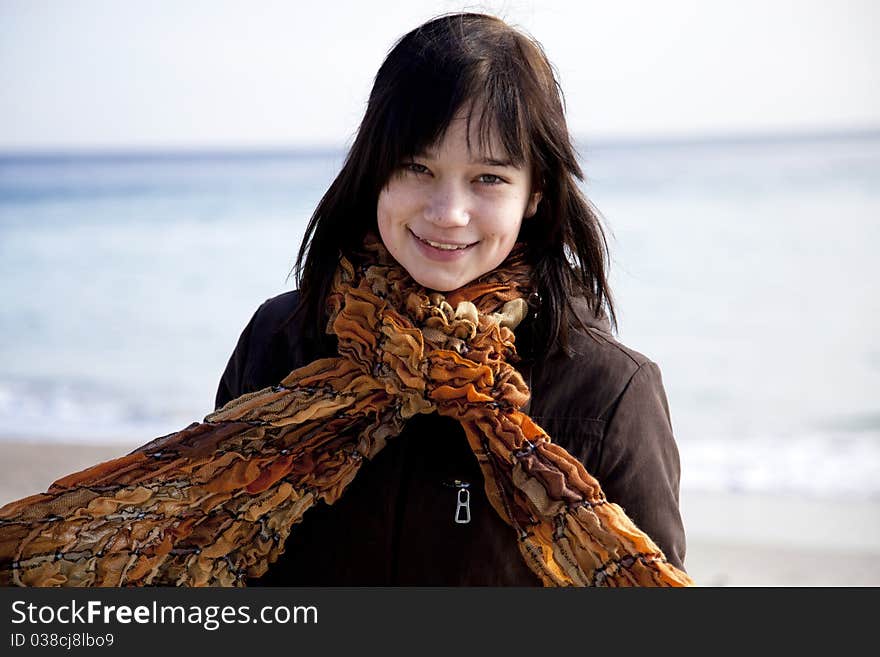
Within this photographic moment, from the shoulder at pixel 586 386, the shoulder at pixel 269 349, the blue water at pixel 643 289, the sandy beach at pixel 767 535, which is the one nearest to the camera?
the shoulder at pixel 586 386

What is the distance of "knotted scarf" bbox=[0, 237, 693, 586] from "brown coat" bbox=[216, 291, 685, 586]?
0.04 metres

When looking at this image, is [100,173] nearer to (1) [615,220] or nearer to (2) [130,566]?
(1) [615,220]

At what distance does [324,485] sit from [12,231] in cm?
1356

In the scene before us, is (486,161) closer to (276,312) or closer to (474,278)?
(474,278)

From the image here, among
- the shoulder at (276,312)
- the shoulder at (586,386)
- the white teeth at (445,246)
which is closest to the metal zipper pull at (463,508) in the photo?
the shoulder at (586,386)

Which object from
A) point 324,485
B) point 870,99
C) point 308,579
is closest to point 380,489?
point 324,485

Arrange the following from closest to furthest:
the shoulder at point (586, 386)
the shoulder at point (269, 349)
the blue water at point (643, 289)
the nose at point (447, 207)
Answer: the nose at point (447, 207), the shoulder at point (586, 386), the shoulder at point (269, 349), the blue water at point (643, 289)

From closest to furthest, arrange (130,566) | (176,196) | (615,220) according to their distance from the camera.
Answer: (130,566) → (615,220) → (176,196)

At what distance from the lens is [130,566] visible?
6.48ft

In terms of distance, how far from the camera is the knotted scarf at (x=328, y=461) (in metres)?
1.91

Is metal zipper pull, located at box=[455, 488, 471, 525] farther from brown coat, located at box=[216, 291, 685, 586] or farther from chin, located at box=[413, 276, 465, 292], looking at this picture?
chin, located at box=[413, 276, 465, 292]

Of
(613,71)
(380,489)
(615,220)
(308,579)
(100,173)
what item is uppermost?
(613,71)

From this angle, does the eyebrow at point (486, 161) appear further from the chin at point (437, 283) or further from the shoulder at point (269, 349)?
the shoulder at point (269, 349)

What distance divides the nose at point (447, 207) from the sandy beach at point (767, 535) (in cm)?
325
